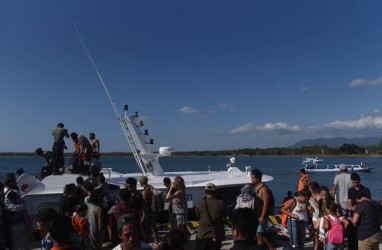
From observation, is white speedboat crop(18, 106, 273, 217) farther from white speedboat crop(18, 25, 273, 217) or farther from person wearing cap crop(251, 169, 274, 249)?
person wearing cap crop(251, 169, 274, 249)

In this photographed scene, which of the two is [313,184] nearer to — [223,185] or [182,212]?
[182,212]

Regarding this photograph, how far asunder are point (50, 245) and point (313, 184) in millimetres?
5817

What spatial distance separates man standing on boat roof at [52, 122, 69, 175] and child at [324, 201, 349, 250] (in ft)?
25.1

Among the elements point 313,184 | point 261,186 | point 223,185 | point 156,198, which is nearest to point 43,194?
point 156,198

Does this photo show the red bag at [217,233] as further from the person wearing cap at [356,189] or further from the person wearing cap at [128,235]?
the person wearing cap at [356,189]

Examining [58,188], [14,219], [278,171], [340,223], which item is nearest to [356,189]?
[340,223]

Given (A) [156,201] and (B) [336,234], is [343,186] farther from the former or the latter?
(A) [156,201]

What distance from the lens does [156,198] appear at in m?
8.35

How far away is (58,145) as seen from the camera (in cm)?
1062

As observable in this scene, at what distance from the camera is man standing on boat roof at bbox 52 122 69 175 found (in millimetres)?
10609

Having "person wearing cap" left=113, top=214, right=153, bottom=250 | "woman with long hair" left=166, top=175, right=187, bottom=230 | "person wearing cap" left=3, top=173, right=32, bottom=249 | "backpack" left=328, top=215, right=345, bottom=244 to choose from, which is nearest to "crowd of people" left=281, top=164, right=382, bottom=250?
"backpack" left=328, top=215, right=345, bottom=244

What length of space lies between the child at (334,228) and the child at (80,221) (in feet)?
11.7

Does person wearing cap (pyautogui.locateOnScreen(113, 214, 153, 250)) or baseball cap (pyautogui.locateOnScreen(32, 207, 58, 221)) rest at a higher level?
baseball cap (pyautogui.locateOnScreen(32, 207, 58, 221))

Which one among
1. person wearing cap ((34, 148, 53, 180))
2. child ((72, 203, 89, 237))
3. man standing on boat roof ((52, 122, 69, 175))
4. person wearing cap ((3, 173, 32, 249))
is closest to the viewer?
child ((72, 203, 89, 237))
